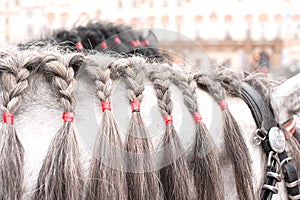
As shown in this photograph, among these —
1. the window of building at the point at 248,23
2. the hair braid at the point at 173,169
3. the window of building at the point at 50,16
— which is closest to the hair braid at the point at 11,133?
the hair braid at the point at 173,169

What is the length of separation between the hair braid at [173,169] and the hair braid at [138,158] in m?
0.02

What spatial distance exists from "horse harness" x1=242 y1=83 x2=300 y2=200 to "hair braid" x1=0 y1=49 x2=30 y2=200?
0.45m

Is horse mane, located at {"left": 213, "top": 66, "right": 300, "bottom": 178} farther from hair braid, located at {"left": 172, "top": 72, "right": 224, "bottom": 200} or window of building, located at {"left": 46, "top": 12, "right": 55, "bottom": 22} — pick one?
window of building, located at {"left": 46, "top": 12, "right": 55, "bottom": 22}

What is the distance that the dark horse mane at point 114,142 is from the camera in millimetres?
733

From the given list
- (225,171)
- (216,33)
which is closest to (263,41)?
(216,33)

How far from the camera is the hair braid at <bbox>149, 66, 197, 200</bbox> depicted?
0.79 m

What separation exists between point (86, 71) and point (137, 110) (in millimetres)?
115

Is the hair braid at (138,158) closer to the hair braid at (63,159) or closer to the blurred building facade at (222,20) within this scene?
the hair braid at (63,159)

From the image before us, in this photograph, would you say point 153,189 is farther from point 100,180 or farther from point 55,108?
point 55,108

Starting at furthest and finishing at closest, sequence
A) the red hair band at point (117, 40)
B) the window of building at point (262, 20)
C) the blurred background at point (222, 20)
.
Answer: the window of building at point (262, 20) → the blurred background at point (222, 20) → the red hair band at point (117, 40)

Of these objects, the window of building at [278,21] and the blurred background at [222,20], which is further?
the window of building at [278,21]

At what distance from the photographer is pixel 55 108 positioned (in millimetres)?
802

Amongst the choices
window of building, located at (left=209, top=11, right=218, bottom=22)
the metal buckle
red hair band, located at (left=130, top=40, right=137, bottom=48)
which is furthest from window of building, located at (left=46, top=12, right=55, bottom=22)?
the metal buckle

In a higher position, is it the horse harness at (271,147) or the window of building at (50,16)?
the window of building at (50,16)
